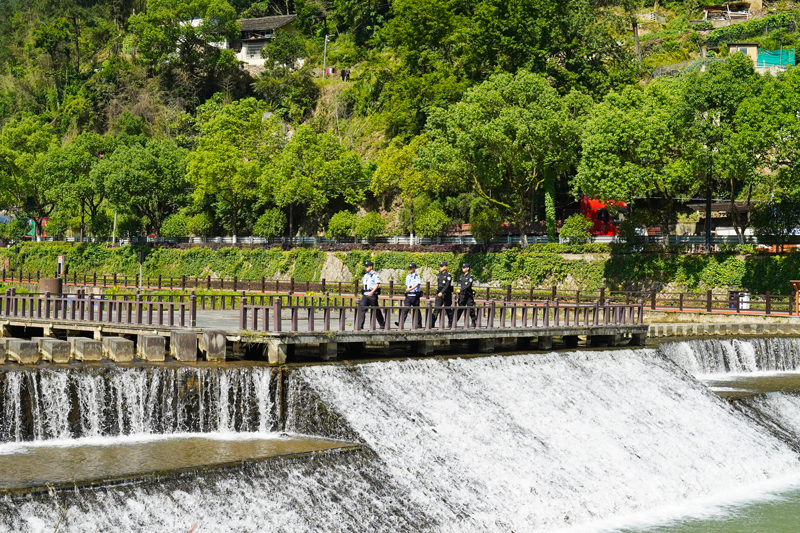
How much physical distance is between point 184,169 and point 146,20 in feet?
107

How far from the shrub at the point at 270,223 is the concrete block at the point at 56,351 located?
177ft

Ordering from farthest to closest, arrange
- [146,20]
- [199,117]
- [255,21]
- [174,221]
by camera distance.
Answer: [255,21] → [146,20] → [199,117] → [174,221]

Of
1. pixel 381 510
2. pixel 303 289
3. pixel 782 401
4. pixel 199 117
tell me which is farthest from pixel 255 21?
pixel 381 510

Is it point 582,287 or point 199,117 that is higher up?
point 199,117

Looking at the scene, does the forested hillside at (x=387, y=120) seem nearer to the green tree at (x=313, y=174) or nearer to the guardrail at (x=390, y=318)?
the green tree at (x=313, y=174)

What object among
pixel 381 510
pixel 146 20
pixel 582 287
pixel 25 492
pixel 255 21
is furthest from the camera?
pixel 255 21

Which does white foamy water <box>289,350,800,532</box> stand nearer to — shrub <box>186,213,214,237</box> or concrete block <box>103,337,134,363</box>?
concrete block <box>103,337,134,363</box>

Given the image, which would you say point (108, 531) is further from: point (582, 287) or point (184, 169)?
point (184, 169)

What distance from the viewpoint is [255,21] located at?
122m

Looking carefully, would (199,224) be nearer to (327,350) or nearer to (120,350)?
(327,350)

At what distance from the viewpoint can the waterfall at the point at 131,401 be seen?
20.9 m

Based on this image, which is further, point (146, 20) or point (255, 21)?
point (255, 21)

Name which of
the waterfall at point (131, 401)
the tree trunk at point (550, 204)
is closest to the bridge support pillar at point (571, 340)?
the waterfall at point (131, 401)

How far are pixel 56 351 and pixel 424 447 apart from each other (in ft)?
32.4
